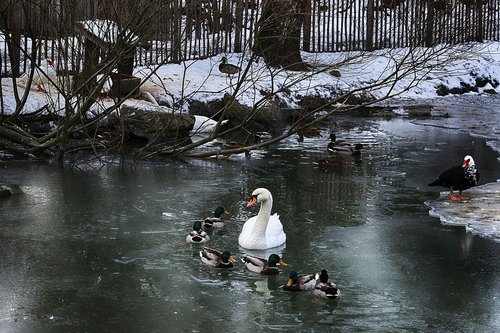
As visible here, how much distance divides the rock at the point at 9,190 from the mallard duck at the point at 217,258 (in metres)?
4.47

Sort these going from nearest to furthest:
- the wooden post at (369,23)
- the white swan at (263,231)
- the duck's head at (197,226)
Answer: the white swan at (263,231) < the duck's head at (197,226) < the wooden post at (369,23)

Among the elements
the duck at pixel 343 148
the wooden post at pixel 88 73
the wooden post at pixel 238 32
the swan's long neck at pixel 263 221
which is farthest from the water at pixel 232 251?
the wooden post at pixel 238 32

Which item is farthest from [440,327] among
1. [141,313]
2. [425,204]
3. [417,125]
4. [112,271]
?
[417,125]

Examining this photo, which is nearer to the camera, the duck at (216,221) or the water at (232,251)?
the water at (232,251)

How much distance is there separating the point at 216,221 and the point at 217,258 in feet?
5.91

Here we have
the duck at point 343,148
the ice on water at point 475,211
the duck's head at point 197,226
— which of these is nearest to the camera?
the duck's head at point 197,226

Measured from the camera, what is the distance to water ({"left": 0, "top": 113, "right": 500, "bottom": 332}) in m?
9.01

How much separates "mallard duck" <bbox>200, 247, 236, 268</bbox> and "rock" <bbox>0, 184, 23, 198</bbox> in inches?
176

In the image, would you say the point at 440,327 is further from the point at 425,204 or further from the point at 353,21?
the point at 353,21

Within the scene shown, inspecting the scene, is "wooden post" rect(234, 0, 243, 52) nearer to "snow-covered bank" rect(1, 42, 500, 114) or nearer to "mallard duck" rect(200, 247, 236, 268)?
"snow-covered bank" rect(1, 42, 500, 114)

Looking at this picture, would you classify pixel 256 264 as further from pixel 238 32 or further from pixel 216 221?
pixel 238 32

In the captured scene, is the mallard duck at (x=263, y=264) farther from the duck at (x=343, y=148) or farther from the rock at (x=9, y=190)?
the duck at (x=343, y=148)

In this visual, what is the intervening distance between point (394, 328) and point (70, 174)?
8.50 m

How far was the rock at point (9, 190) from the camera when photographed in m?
14.0
